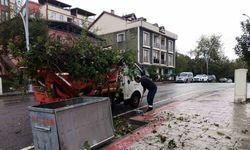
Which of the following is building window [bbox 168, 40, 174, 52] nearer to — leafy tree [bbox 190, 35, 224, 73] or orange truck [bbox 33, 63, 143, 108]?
leafy tree [bbox 190, 35, 224, 73]

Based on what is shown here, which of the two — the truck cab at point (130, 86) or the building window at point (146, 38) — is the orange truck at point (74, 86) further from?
the building window at point (146, 38)

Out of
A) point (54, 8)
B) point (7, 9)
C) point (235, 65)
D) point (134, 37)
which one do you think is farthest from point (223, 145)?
point (235, 65)

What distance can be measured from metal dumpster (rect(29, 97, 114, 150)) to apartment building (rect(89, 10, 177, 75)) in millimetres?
30774

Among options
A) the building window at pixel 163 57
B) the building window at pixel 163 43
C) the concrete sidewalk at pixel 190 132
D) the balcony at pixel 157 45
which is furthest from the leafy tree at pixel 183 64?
the concrete sidewalk at pixel 190 132

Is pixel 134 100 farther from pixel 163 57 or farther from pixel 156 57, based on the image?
pixel 163 57

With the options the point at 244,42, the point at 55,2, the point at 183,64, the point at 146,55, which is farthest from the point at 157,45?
the point at 244,42

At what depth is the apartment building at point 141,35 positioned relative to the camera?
38844 mm

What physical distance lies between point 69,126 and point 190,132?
120 inches

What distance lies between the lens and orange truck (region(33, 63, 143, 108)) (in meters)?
6.27

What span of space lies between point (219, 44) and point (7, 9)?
194ft

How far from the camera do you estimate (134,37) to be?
1523 inches

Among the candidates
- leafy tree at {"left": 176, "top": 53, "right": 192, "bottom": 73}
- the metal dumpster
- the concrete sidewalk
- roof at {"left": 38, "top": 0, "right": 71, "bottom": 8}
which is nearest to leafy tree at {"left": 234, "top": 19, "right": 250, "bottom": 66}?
the concrete sidewalk

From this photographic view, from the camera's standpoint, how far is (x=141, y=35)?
39031 mm

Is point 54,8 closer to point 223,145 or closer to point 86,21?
point 86,21
